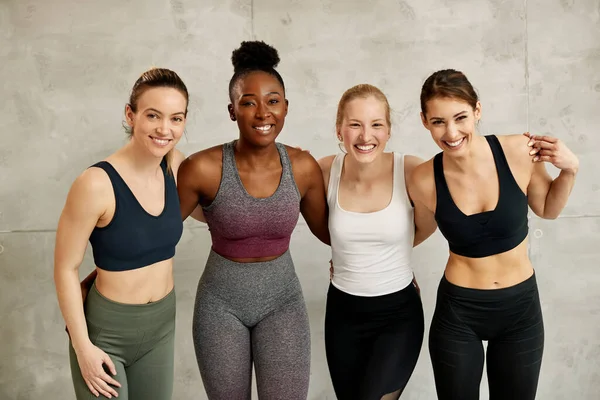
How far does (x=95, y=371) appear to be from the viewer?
1.78m

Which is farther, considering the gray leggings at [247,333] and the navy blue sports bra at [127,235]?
the gray leggings at [247,333]

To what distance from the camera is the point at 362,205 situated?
223cm

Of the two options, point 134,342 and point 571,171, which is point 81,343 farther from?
point 571,171

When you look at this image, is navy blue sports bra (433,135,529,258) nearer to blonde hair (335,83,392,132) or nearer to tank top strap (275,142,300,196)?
blonde hair (335,83,392,132)

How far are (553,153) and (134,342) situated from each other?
5.12 feet

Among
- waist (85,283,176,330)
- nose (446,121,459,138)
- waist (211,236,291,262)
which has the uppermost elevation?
nose (446,121,459,138)

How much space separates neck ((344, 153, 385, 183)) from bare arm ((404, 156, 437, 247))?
106 millimetres

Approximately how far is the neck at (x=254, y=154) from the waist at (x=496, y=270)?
2.67 feet

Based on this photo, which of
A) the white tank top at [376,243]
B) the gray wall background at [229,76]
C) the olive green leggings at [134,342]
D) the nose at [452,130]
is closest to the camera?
the olive green leggings at [134,342]

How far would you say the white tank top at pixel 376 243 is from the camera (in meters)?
2.19

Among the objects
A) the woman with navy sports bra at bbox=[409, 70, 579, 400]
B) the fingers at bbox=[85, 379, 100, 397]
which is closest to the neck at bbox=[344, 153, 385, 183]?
the woman with navy sports bra at bbox=[409, 70, 579, 400]

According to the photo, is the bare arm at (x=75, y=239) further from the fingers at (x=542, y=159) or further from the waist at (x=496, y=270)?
the fingers at (x=542, y=159)

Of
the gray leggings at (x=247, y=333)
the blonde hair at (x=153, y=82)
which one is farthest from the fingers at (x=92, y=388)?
the blonde hair at (x=153, y=82)

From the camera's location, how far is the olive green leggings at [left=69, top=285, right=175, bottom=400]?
1.85 meters
